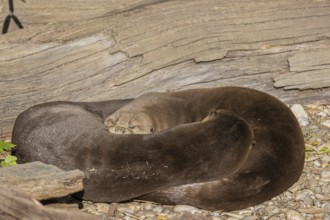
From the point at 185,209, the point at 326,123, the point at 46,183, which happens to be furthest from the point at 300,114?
the point at 46,183

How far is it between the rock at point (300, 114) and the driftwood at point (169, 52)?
0.28ft

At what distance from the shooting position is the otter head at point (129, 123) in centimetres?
581

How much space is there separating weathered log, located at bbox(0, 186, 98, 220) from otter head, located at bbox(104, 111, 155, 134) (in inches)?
71.7

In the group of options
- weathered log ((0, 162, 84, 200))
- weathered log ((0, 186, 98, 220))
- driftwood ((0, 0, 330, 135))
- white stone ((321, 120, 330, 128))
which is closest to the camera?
weathered log ((0, 186, 98, 220))

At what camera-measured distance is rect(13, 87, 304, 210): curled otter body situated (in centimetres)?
496

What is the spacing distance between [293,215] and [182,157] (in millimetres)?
975

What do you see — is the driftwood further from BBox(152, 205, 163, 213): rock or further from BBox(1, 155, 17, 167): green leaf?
BBox(152, 205, 163, 213): rock

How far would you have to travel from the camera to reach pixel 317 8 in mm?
6801

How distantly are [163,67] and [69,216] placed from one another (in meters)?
2.83

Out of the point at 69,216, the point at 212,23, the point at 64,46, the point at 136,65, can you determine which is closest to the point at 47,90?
the point at 64,46

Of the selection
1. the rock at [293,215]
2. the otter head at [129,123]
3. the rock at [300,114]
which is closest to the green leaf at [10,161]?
the otter head at [129,123]

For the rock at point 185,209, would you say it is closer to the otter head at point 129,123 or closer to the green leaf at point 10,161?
the otter head at point 129,123

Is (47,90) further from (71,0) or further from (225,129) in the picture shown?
(225,129)

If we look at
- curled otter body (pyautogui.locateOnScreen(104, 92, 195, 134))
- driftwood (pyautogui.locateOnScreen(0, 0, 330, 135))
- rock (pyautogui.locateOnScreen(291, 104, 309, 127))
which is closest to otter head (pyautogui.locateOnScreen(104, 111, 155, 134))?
curled otter body (pyautogui.locateOnScreen(104, 92, 195, 134))
